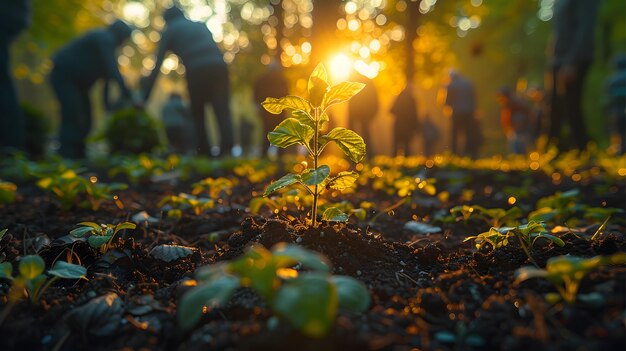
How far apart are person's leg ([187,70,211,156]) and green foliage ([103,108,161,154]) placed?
643mm

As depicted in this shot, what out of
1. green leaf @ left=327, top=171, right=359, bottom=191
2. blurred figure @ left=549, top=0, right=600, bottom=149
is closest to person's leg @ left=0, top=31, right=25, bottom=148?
green leaf @ left=327, top=171, right=359, bottom=191

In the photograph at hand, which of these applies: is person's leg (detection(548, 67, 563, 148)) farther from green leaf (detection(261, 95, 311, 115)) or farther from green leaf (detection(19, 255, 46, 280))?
green leaf (detection(19, 255, 46, 280))

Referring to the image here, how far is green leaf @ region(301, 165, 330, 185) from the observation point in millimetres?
1137

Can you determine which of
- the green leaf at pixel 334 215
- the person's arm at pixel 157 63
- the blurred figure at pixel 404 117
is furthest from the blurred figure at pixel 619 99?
the green leaf at pixel 334 215

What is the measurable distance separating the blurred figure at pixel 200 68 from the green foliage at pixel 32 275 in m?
5.41

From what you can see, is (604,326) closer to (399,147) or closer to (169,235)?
(169,235)

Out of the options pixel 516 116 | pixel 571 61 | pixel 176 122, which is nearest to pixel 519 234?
pixel 571 61

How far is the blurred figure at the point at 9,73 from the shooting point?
5.65m

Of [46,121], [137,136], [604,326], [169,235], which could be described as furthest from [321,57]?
[604,326]

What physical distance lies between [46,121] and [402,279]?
895 cm

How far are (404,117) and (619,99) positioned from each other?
4464 mm

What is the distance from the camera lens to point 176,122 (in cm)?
1199

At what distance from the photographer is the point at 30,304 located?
1.18m

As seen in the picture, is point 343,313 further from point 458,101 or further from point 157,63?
point 458,101
